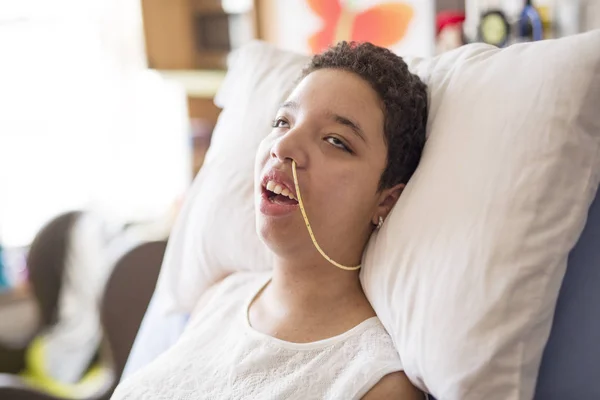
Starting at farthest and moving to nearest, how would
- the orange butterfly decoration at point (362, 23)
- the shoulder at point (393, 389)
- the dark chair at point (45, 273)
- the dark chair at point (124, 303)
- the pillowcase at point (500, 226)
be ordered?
the dark chair at point (45, 273), the orange butterfly decoration at point (362, 23), the dark chair at point (124, 303), the shoulder at point (393, 389), the pillowcase at point (500, 226)

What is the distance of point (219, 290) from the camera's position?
1194mm

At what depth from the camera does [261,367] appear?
948 millimetres

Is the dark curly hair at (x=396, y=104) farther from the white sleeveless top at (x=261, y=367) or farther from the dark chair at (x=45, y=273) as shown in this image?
the dark chair at (x=45, y=273)

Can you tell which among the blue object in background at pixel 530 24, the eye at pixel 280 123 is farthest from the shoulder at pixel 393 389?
the blue object in background at pixel 530 24

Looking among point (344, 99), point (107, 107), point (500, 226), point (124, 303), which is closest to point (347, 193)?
point (344, 99)

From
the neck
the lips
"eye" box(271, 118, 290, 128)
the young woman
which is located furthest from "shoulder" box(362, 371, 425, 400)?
"eye" box(271, 118, 290, 128)

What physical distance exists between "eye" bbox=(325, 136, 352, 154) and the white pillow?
0.38ft

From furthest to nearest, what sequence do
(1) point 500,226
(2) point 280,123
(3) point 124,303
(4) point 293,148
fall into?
(3) point 124,303 < (2) point 280,123 < (4) point 293,148 < (1) point 500,226

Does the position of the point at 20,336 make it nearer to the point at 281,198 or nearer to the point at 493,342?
the point at 281,198

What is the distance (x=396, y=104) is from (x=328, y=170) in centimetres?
16

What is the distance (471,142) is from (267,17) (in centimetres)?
160

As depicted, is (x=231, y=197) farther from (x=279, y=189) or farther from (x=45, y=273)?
(x=45, y=273)

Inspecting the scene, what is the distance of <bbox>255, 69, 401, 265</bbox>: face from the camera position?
37.0 inches

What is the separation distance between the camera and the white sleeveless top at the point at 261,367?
2.90ft
